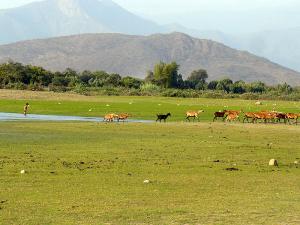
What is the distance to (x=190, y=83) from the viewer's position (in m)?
145

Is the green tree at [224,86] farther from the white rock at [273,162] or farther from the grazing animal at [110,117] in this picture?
the white rock at [273,162]

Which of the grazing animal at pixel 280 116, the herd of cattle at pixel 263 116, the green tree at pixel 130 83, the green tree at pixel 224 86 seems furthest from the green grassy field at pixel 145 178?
the green tree at pixel 224 86

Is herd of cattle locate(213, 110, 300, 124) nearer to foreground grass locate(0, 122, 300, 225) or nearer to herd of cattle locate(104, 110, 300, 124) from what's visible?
herd of cattle locate(104, 110, 300, 124)

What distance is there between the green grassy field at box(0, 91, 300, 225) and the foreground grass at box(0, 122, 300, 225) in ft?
0.08

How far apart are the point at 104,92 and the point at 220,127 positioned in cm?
5676

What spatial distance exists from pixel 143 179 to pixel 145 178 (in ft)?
0.84

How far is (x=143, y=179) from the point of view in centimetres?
1975

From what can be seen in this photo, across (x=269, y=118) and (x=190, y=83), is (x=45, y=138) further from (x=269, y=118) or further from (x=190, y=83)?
(x=190, y=83)

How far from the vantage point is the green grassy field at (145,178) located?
14.6 meters

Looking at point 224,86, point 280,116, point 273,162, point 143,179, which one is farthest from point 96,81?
point 143,179

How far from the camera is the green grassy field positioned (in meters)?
14.6

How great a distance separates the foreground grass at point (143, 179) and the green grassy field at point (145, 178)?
0.02 meters

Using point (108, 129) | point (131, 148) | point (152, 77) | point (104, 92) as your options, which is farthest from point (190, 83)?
point (131, 148)

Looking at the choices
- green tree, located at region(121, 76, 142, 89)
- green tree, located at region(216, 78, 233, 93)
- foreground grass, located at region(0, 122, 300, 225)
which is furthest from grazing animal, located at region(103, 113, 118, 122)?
green tree, located at region(216, 78, 233, 93)
